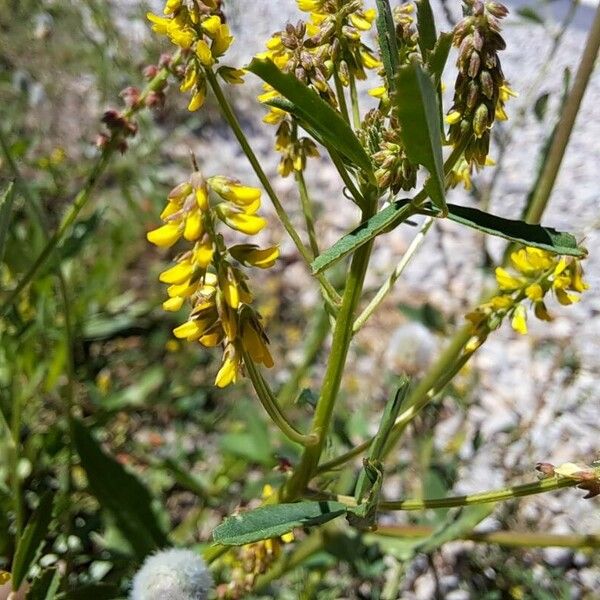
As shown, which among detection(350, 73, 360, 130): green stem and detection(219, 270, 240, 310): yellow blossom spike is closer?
detection(219, 270, 240, 310): yellow blossom spike

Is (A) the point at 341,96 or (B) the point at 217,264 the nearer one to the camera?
(B) the point at 217,264

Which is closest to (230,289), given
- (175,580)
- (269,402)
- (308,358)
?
(269,402)

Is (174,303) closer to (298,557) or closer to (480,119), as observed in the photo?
(480,119)

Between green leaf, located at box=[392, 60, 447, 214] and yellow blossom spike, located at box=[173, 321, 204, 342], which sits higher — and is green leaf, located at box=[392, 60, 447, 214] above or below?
above

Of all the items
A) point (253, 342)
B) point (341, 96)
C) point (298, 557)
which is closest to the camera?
point (253, 342)

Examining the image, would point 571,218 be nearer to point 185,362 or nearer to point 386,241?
point 386,241

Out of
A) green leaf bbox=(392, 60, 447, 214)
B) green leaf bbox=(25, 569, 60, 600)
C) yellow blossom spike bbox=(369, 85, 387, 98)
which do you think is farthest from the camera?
green leaf bbox=(25, 569, 60, 600)

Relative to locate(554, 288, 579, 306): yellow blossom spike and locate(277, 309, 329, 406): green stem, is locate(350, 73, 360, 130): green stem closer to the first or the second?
locate(554, 288, 579, 306): yellow blossom spike

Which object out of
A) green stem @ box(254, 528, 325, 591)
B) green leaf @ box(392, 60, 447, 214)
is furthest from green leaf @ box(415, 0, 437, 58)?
green stem @ box(254, 528, 325, 591)

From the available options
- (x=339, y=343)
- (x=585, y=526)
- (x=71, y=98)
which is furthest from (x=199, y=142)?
(x=339, y=343)
